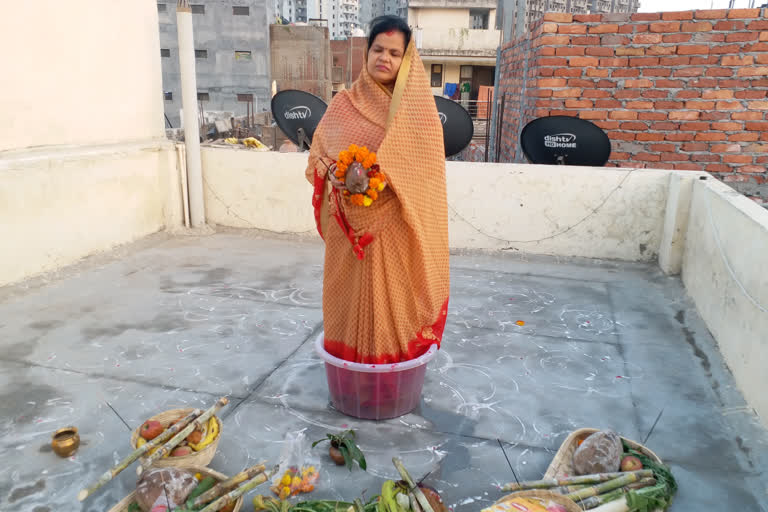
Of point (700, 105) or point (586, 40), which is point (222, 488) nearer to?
point (586, 40)

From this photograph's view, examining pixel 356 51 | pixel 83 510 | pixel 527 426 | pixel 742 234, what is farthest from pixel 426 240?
pixel 356 51

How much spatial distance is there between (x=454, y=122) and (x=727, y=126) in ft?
9.11

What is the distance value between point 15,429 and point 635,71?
6.07 metres

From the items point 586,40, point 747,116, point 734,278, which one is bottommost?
point 734,278

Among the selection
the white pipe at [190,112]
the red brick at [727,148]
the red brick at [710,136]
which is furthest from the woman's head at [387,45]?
the red brick at [727,148]

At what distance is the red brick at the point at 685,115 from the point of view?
19.2 feet

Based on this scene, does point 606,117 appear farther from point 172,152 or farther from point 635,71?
point 172,152

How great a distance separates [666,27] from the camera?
573 centimetres

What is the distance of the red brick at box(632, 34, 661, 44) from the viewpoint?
228 inches

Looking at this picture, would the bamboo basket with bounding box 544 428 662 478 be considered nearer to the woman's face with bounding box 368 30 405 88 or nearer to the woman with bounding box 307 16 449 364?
the woman with bounding box 307 16 449 364

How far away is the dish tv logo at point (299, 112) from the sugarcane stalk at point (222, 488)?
5191 mm

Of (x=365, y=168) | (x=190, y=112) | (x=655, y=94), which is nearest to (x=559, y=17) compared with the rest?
(x=655, y=94)

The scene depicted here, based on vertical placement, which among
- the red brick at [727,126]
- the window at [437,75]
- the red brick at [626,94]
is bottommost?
the red brick at [727,126]

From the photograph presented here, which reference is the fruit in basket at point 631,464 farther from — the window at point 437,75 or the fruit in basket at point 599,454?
the window at point 437,75
